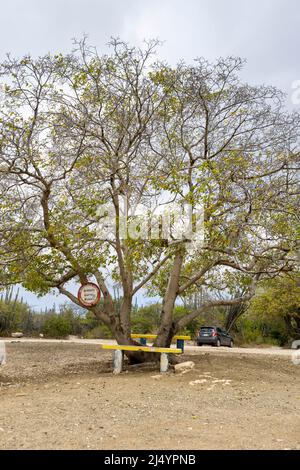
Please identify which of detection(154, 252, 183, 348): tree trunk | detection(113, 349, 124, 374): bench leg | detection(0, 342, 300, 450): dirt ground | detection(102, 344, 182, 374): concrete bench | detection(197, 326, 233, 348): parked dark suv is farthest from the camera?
detection(197, 326, 233, 348): parked dark suv

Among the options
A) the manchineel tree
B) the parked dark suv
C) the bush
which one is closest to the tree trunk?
the manchineel tree

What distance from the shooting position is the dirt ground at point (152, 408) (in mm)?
5031

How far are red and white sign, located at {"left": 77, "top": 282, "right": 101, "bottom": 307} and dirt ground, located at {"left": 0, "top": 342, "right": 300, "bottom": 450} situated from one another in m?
1.50

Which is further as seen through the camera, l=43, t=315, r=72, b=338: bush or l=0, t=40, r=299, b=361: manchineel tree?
l=43, t=315, r=72, b=338: bush

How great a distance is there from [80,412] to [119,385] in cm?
223

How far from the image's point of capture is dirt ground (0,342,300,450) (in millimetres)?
5031

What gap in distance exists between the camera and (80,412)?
6.34 metres

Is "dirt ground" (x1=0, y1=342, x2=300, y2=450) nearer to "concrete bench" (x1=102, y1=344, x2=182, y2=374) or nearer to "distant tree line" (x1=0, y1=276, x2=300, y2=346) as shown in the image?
"concrete bench" (x1=102, y1=344, x2=182, y2=374)

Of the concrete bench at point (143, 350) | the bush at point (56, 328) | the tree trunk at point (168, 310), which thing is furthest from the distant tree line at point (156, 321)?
the concrete bench at point (143, 350)

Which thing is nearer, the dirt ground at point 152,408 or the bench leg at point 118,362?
the dirt ground at point 152,408

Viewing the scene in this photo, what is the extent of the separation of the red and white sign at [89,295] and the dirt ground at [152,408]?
150 cm

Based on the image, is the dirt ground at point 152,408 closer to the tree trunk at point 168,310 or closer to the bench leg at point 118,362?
the bench leg at point 118,362

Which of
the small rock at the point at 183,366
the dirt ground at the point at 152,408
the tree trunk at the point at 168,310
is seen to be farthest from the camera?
the tree trunk at the point at 168,310

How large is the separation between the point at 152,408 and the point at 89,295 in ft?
12.7
